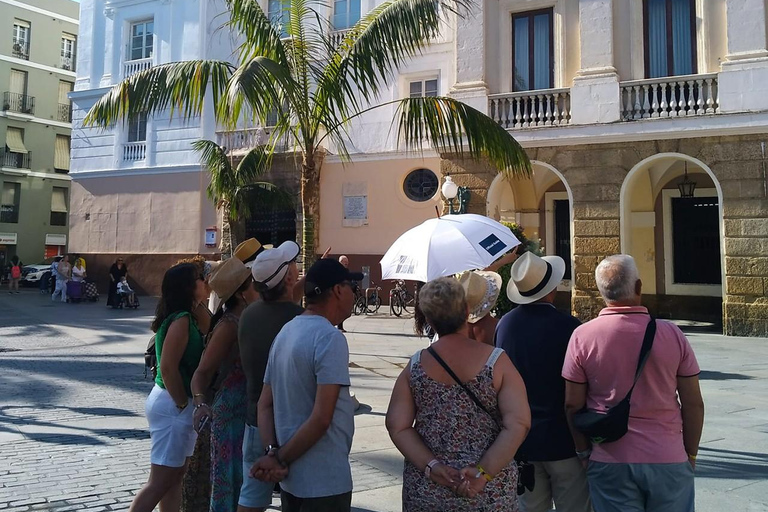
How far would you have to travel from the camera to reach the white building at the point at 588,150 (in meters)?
14.4

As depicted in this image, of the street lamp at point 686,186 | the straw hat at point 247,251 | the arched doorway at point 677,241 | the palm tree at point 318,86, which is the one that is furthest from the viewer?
the arched doorway at point 677,241

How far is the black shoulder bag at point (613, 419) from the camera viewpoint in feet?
9.64

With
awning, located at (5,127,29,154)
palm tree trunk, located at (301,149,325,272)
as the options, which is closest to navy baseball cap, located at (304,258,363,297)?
palm tree trunk, located at (301,149,325,272)

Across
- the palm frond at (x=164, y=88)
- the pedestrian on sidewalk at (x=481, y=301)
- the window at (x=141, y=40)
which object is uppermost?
the window at (x=141, y=40)

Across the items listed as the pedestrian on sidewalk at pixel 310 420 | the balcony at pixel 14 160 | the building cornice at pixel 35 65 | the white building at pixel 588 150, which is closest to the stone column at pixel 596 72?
the white building at pixel 588 150

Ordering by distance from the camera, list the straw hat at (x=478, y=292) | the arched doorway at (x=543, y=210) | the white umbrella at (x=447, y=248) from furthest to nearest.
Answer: the arched doorway at (x=543, y=210) → the white umbrella at (x=447, y=248) → the straw hat at (x=478, y=292)

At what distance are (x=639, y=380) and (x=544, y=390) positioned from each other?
464mm

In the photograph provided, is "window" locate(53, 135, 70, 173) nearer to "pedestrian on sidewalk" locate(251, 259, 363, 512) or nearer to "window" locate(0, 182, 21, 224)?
"window" locate(0, 182, 21, 224)

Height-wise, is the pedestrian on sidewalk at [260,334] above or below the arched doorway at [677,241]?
below

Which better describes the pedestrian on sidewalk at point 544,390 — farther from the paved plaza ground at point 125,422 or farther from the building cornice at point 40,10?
the building cornice at point 40,10

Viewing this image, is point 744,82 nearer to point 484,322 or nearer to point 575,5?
point 575,5

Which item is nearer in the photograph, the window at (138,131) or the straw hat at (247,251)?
the straw hat at (247,251)

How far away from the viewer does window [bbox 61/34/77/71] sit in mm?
39656

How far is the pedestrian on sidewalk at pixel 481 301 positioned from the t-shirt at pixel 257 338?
0.96 m
